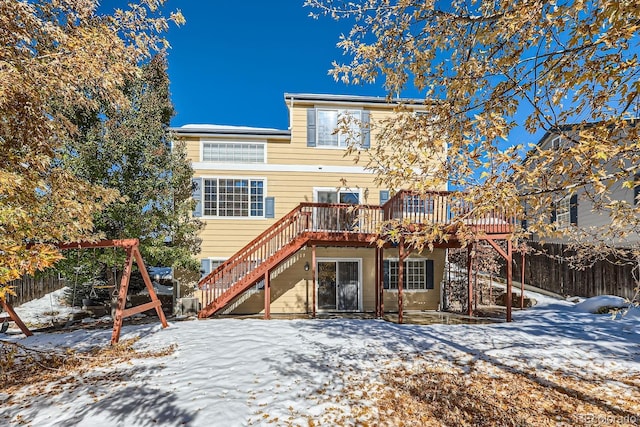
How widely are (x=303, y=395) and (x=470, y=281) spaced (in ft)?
27.4

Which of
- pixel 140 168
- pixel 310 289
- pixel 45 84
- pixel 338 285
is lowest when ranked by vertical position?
pixel 310 289

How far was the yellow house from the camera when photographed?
11414 mm

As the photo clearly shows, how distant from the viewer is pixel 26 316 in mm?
11109

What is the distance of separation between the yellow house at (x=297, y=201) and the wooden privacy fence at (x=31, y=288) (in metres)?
6.99

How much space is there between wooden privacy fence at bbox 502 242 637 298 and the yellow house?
6.35 metres

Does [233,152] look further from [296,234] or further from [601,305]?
[601,305]

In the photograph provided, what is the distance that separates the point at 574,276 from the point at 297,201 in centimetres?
1288

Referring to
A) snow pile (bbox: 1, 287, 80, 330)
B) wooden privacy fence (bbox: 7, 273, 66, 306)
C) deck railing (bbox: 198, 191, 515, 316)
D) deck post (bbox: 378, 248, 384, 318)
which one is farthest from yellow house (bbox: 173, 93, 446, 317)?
wooden privacy fence (bbox: 7, 273, 66, 306)

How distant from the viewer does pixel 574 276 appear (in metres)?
13.5

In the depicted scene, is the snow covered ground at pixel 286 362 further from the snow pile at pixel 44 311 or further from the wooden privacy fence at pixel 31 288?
the wooden privacy fence at pixel 31 288

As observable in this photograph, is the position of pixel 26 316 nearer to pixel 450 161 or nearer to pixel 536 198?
pixel 450 161

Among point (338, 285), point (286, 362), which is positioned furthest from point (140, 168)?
point (338, 285)

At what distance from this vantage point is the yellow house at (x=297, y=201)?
11.4 metres

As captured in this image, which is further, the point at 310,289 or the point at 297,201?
the point at 297,201
